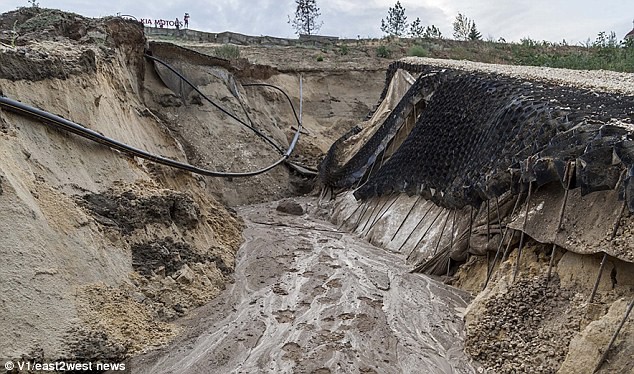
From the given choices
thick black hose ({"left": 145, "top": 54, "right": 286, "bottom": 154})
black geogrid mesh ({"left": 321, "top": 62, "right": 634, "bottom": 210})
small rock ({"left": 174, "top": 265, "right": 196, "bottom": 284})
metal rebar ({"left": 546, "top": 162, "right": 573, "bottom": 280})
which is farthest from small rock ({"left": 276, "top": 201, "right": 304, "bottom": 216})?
metal rebar ({"left": 546, "top": 162, "right": 573, "bottom": 280})

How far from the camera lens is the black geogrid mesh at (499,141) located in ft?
13.7

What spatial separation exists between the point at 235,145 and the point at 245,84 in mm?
3382

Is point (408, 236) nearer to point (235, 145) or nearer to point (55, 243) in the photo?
point (55, 243)

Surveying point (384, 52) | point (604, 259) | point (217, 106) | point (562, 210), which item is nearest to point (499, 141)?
point (562, 210)

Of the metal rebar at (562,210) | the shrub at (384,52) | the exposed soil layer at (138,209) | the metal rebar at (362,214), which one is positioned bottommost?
the metal rebar at (362,214)

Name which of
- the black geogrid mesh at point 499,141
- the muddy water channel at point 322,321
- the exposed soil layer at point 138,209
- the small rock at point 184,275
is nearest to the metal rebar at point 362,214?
the black geogrid mesh at point 499,141

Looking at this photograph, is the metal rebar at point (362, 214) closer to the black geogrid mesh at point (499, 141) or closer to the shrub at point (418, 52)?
the black geogrid mesh at point (499, 141)

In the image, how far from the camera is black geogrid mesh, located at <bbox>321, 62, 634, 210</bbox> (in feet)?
13.7

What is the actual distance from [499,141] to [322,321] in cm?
273

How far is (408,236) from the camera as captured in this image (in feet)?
23.6

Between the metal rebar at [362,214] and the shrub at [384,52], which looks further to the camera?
the shrub at [384,52]

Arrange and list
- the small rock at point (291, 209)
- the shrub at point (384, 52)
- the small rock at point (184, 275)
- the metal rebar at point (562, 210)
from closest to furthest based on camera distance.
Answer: the metal rebar at point (562, 210) → the small rock at point (184, 275) → the small rock at point (291, 209) → the shrub at point (384, 52)

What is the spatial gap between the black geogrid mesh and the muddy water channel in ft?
4.01

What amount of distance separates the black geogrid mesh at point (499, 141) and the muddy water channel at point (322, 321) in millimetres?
1222
